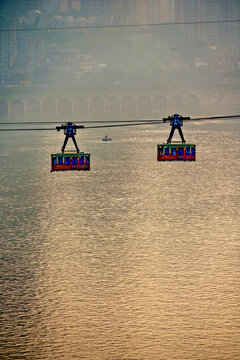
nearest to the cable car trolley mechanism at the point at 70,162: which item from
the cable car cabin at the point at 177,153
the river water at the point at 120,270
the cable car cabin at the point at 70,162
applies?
the cable car cabin at the point at 70,162

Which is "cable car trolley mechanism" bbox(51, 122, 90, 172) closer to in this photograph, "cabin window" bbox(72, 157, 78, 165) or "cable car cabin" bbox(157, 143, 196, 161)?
"cabin window" bbox(72, 157, 78, 165)

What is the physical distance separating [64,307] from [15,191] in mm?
63365

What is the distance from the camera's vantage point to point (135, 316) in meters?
49.8

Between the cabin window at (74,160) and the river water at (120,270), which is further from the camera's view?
the cabin window at (74,160)

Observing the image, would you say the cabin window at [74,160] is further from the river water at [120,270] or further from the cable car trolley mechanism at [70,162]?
the river water at [120,270]

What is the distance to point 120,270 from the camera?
62312 millimetres

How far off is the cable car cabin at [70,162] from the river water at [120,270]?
9.19 metres

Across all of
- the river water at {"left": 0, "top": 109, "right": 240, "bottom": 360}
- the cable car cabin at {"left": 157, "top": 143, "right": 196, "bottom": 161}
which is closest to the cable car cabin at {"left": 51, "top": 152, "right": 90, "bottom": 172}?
the cable car cabin at {"left": 157, "top": 143, "right": 196, "bottom": 161}

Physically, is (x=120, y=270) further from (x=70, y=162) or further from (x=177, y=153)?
(x=70, y=162)

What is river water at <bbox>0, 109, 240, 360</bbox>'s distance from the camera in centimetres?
4534

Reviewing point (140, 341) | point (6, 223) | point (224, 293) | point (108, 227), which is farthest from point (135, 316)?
point (6, 223)

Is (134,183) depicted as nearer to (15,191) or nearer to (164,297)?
(15,191)

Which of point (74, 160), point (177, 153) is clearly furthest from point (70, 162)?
point (177, 153)

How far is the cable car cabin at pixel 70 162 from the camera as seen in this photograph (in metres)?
69.6
